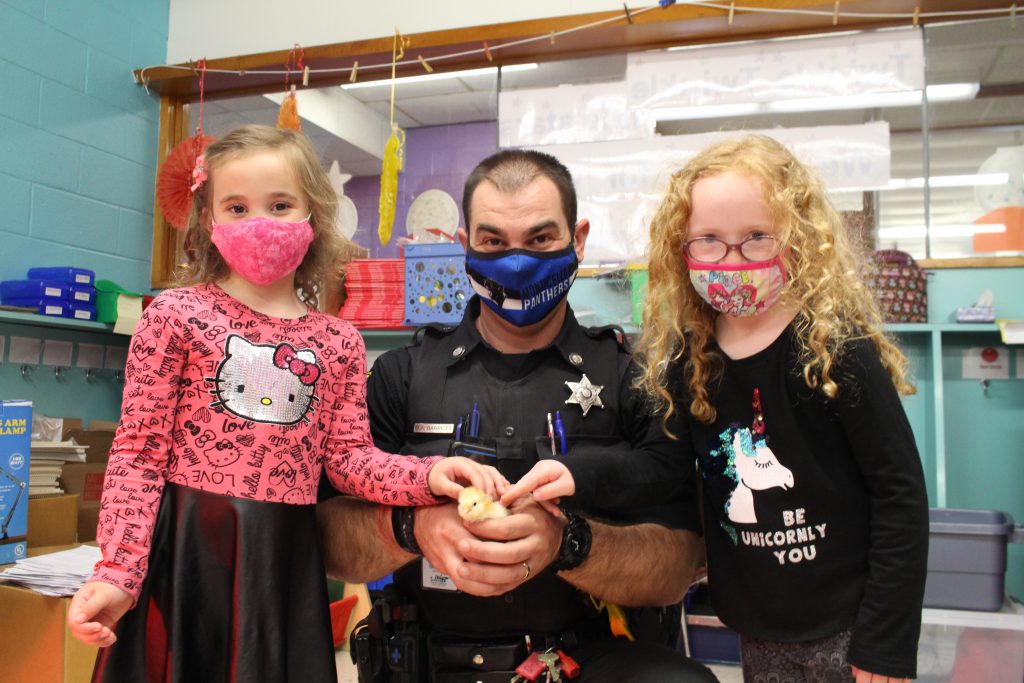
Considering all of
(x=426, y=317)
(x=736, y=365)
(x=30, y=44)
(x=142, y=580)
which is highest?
(x=30, y=44)

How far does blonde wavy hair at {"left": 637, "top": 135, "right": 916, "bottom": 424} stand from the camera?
54.7 inches

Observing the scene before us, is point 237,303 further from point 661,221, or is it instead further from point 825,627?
point 825,627

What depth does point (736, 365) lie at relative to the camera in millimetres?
1453

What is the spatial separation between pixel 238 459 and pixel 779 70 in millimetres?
3175

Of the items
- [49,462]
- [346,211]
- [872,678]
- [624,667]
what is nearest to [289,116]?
[346,211]

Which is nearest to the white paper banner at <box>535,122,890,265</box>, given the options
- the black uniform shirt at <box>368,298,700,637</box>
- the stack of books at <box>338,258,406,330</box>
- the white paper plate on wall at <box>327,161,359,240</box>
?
the stack of books at <box>338,258,406,330</box>

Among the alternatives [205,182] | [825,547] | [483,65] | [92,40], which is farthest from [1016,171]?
[92,40]

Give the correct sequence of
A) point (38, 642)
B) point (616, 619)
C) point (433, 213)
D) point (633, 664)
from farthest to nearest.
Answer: point (433, 213), point (38, 642), point (616, 619), point (633, 664)

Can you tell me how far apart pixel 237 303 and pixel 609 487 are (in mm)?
801

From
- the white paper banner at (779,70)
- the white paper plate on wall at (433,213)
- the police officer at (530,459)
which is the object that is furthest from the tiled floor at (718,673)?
the white paper banner at (779,70)

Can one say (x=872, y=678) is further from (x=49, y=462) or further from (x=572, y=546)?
(x=49, y=462)

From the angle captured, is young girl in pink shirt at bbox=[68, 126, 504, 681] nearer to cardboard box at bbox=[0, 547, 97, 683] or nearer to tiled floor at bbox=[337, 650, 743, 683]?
cardboard box at bbox=[0, 547, 97, 683]

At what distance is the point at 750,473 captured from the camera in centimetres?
142

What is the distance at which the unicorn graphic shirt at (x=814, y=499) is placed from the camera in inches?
50.4
